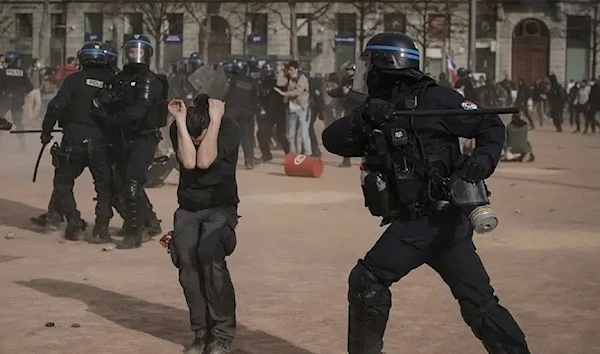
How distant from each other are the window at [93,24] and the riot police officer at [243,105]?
39.7m

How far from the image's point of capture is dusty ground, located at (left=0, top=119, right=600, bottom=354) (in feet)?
22.6

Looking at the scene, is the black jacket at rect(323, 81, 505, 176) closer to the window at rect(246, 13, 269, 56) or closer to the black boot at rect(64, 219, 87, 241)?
the black boot at rect(64, 219, 87, 241)

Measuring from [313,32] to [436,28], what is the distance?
9.19m

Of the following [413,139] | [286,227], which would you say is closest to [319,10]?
[286,227]

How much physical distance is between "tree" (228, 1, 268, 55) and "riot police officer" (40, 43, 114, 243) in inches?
1733

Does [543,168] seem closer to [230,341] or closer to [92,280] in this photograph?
[92,280]

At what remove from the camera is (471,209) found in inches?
209

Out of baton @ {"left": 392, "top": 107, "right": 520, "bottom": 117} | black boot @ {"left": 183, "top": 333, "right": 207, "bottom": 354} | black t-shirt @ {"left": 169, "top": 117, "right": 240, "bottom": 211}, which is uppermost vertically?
baton @ {"left": 392, "top": 107, "right": 520, "bottom": 117}

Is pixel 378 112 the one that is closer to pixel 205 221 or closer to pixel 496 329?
pixel 496 329

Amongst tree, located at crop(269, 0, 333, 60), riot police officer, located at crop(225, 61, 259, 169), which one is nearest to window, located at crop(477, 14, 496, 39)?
tree, located at crop(269, 0, 333, 60)

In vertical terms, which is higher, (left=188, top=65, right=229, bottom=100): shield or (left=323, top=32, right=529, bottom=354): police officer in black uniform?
(left=188, top=65, right=229, bottom=100): shield

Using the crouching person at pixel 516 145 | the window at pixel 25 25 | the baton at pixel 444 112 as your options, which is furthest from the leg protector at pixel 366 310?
the window at pixel 25 25

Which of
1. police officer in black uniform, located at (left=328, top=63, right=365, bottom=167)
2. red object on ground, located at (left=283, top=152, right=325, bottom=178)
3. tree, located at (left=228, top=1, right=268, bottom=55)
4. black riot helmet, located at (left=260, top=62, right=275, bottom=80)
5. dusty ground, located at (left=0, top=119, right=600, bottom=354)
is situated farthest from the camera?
tree, located at (left=228, top=1, right=268, bottom=55)

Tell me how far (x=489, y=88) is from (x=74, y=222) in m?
23.8
